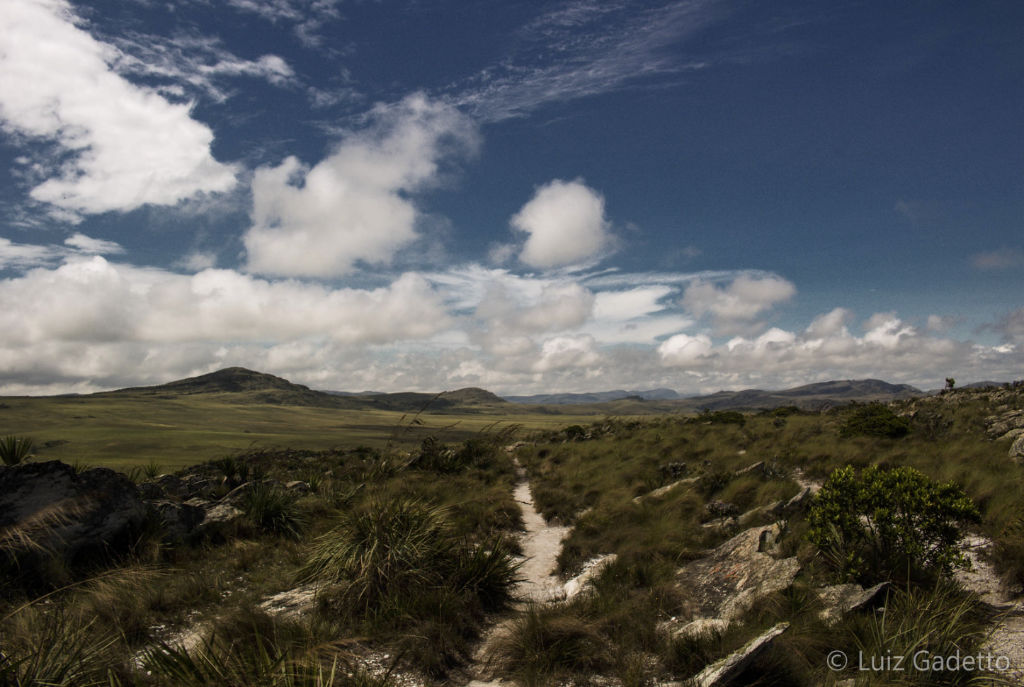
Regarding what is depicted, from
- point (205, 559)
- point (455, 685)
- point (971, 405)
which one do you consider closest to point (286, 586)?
point (205, 559)

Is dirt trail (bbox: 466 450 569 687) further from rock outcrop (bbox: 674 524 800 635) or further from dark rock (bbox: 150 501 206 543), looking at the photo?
dark rock (bbox: 150 501 206 543)

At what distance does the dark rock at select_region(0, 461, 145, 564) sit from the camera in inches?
327

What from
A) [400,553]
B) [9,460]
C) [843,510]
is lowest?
[400,553]

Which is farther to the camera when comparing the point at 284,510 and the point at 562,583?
the point at 284,510

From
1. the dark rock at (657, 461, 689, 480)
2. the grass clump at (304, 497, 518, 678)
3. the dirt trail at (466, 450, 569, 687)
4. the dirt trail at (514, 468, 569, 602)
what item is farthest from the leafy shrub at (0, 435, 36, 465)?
the dark rock at (657, 461, 689, 480)

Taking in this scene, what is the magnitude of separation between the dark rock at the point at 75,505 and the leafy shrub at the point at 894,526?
41.0 feet

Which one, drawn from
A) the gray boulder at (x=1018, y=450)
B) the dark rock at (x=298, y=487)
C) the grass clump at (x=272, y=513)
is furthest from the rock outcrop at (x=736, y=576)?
the dark rock at (x=298, y=487)

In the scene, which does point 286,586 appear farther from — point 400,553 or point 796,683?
point 796,683

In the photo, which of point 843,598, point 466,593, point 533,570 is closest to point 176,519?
point 466,593

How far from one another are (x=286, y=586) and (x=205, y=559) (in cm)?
306

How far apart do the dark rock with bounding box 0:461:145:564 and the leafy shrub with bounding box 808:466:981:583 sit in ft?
41.0

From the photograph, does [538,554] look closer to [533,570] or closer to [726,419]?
[533,570]

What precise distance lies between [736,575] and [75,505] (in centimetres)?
1191

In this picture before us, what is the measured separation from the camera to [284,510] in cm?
1212
